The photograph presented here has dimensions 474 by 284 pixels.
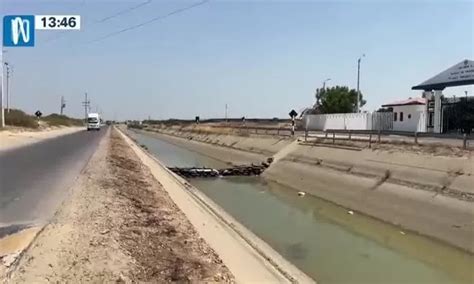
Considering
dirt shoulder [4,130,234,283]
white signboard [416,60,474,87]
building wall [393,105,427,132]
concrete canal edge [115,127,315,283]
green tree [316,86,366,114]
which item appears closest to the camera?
dirt shoulder [4,130,234,283]

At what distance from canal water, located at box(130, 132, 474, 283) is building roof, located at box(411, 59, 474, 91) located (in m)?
21.0

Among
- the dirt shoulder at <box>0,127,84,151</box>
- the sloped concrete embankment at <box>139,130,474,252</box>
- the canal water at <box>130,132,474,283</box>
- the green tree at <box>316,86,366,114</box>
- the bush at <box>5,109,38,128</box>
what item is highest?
the green tree at <box>316,86,366,114</box>

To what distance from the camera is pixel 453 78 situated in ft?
133

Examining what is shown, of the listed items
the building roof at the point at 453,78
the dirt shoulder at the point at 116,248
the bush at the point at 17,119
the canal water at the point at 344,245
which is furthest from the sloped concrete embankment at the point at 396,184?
the bush at the point at 17,119

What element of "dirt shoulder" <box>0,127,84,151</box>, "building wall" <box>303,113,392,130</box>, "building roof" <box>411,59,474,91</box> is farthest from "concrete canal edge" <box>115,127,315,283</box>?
"building wall" <box>303,113,392,130</box>

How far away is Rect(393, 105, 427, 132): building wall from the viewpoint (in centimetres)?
4703

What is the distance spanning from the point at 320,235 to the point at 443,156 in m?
8.30

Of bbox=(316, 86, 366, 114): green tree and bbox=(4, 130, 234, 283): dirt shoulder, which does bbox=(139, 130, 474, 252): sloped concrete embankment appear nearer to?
bbox=(4, 130, 234, 283): dirt shoulder

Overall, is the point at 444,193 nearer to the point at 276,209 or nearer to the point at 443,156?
the point at 443,156

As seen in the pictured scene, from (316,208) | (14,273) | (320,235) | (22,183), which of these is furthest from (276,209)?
(14,273)

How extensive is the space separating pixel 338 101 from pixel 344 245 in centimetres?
7775

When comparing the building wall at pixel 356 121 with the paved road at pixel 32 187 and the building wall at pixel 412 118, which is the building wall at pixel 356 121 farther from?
the paved road at pixel 32 187

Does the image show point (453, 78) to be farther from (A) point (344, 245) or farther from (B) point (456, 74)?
(A) point (344, 245)

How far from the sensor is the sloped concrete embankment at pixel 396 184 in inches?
669
